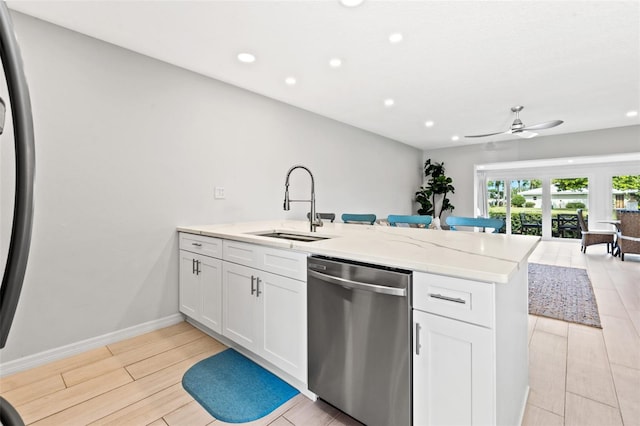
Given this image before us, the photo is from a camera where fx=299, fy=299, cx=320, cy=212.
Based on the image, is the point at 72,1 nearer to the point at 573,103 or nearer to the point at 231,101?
the point at 231,101

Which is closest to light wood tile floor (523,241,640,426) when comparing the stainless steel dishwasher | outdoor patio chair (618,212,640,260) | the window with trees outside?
the stainless steel dishwasher

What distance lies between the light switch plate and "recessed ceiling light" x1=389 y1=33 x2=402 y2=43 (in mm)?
2113

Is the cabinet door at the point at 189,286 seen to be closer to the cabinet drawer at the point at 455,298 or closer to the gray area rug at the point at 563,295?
the cabinet drawer at the point at 455,298

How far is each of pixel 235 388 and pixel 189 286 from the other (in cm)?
112

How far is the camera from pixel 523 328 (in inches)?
61.8

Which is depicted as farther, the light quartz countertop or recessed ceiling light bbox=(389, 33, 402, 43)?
recessed ceiling light bbox=(389, 33, 402, 43)

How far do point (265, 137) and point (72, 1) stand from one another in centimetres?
197

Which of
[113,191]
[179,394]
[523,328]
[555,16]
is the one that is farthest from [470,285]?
[113,191]

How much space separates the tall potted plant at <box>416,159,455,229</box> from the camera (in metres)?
7.07

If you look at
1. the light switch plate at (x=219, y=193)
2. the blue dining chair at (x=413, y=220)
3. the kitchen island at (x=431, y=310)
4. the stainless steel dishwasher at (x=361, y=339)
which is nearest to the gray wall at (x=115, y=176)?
the light switch plate at (x=219, y=193)

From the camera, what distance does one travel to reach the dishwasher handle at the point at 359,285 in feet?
4.01

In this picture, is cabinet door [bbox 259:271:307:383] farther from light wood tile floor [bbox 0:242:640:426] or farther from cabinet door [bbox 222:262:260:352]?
light wood tile floor [bbox 0:242:640:426]

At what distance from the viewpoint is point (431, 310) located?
3.84ft

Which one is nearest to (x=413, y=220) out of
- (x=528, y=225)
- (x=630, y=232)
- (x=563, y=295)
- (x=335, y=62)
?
(x=335, y=62)
